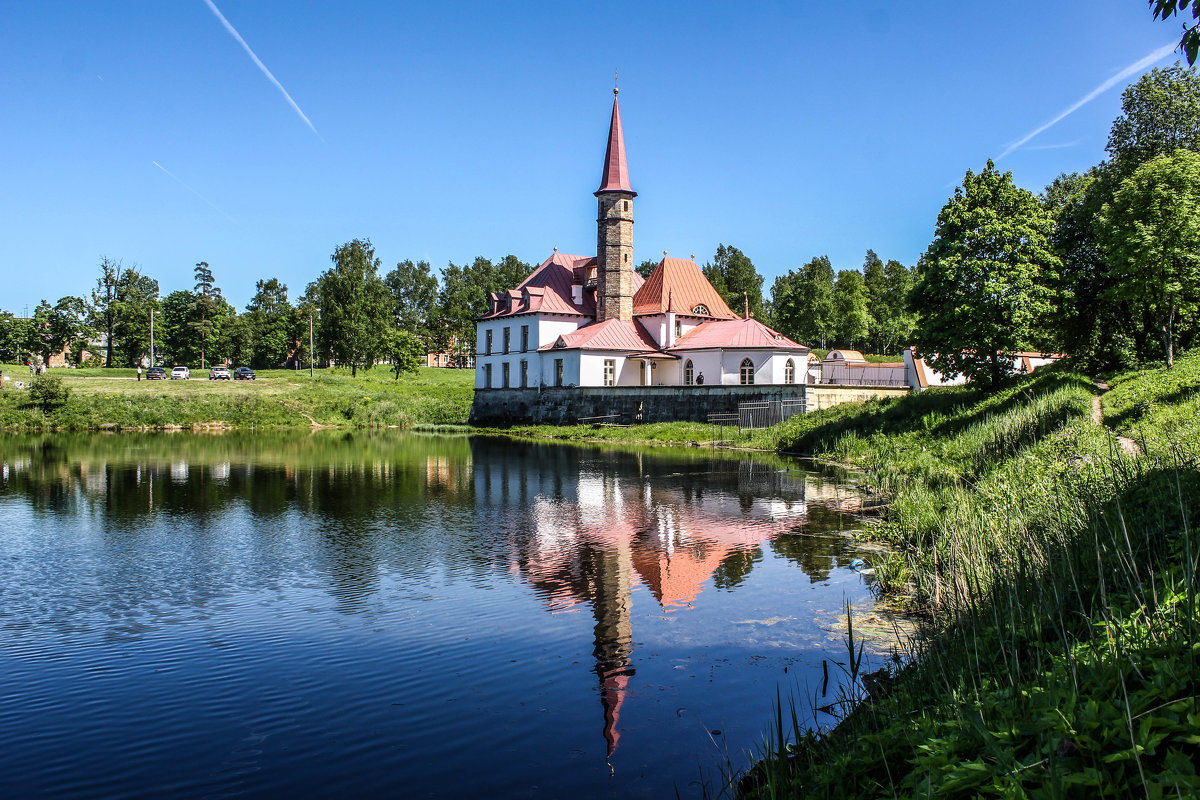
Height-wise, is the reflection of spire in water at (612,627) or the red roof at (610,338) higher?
the red roof at (610,338)

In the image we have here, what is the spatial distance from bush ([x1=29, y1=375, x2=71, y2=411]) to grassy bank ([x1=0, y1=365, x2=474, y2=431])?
0.34m

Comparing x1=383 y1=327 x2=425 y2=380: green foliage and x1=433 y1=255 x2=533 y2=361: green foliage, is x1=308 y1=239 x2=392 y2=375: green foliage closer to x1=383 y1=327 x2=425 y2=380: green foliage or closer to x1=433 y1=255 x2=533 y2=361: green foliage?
x1=383 y1=327 x2=425 y2=380: green foliage

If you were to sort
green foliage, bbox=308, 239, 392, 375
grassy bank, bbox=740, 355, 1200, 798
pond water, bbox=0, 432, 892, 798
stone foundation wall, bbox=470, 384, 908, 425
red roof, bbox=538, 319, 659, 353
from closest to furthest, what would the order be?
grassy bank, bbox=740, 355, 1200, 798 → pond water, bbox=0, 432, 892, 798 → stone foundation wall, bbox=470, 384, 908, 425 → red roof, bbox=538, 319, 659, 353 → green foliage, bbox=308, 239, 392, 375

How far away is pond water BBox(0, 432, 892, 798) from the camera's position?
7262 mm

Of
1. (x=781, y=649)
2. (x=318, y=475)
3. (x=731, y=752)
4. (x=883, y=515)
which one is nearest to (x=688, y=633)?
(x=781, y=649)

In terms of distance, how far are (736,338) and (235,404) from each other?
1396 inches

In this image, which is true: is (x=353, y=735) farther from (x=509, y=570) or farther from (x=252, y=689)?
(x=509, y=570)

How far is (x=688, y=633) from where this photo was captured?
10906mm

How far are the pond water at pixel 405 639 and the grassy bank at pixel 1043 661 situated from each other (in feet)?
4.58

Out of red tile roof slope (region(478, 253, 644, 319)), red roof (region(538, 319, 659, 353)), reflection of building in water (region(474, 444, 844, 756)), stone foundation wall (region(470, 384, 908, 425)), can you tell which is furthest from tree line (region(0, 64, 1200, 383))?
red tile roof slope (region(478, 253, 644, 319))

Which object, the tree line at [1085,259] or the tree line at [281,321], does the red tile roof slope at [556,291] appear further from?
the tree line at [1085,259]

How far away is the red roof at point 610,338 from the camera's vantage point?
5653 cm

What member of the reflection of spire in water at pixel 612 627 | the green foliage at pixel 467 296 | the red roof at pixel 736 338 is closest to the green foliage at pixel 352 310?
the green foliage at pixel 467 296

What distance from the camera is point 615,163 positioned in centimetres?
5906
